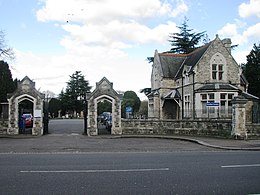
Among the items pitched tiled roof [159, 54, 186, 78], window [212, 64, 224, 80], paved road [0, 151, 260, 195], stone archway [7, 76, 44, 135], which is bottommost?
paved road [0, 151, 260, 195]

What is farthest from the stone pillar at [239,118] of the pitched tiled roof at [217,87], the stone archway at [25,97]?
the stone archway at [25,97]

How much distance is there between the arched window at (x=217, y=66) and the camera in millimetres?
33312

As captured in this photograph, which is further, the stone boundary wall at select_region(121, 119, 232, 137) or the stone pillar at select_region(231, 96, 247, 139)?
the stone boundary wall at select_region(121, 119, 232, 137)

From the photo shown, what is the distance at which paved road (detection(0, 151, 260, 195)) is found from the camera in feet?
22.2

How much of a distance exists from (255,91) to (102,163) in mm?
40340

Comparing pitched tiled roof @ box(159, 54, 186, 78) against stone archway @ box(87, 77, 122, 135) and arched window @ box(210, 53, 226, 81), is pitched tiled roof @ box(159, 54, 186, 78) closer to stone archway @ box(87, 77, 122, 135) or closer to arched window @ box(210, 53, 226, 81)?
arched window @ box(210, 53, 226, 81)

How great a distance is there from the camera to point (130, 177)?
8148mm

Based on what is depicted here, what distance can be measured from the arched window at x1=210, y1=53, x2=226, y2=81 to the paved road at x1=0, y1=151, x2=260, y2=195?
2355 centimetres

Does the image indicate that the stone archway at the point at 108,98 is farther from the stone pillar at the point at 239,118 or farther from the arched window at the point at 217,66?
the arched window at the point at 217,66

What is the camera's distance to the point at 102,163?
10.7m

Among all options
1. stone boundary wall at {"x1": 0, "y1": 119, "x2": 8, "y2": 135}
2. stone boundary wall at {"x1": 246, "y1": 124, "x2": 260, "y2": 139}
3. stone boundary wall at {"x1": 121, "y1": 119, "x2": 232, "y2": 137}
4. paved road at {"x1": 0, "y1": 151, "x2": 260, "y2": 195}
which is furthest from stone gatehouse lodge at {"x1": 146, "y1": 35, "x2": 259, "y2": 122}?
paved road at {"x1": 0, "y1": 151, "x2": 260, "y2": 195}

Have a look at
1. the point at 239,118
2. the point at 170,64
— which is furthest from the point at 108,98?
the point at 170,64

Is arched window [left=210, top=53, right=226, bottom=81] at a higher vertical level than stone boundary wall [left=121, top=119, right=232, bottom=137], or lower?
higher

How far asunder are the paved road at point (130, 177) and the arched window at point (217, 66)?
77.3 ft
